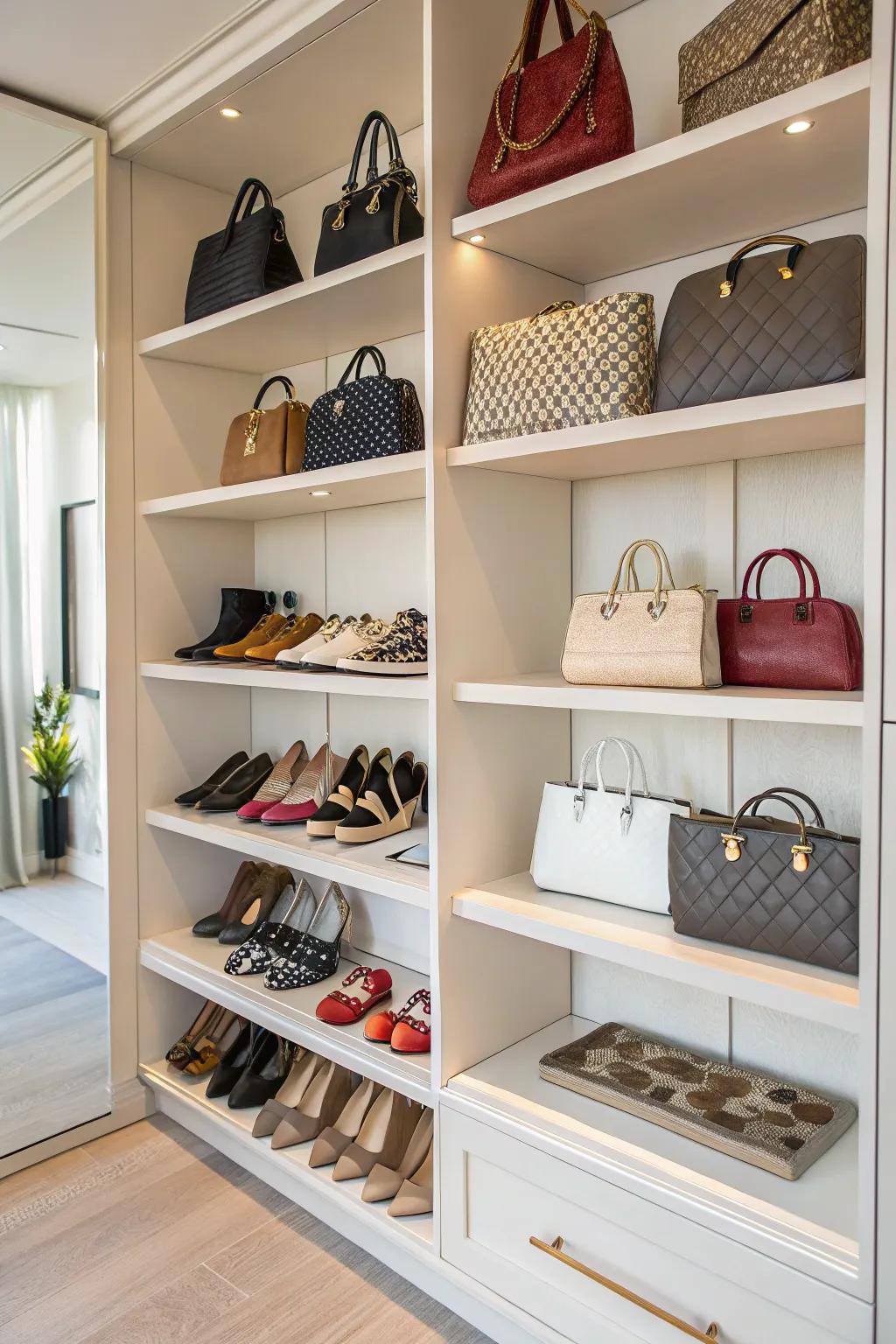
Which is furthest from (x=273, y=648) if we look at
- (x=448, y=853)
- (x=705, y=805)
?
(x=705, y=805)

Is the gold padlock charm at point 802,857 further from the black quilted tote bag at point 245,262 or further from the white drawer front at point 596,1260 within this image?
the black quilted tote bag at point 245,262

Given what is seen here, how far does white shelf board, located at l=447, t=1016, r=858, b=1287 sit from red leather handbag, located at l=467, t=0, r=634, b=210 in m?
1.52

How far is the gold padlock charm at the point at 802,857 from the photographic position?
49.3 inches

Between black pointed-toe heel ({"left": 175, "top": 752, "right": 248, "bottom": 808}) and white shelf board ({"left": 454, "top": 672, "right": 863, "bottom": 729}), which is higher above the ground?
white shelf board ({"left": 454, "top": 672, "right": 863, "bottom": 729})

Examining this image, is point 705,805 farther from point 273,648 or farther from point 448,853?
point 273,648

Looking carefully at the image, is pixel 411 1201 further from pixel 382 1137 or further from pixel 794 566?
pixel 794 566

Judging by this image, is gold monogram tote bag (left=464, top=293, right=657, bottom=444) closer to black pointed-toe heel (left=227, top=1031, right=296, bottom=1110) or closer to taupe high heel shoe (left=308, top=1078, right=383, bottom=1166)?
taupe high heel shoe (left=308, top=1078, right=383, bottom=1166)

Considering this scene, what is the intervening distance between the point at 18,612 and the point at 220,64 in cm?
127

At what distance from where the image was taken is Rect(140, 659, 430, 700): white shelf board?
5.63ft

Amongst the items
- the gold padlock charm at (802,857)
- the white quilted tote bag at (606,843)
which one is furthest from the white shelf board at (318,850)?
the gold padlock charm at (802,857)

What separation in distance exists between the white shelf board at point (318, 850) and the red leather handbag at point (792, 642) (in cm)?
69

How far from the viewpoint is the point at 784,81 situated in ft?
4.07

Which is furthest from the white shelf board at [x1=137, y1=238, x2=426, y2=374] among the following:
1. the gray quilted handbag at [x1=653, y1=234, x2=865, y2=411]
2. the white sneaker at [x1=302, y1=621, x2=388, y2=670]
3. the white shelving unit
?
the white sneaker at [x1=302, y1=621, x2=388, y2=670]

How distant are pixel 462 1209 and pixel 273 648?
1.24 meters
